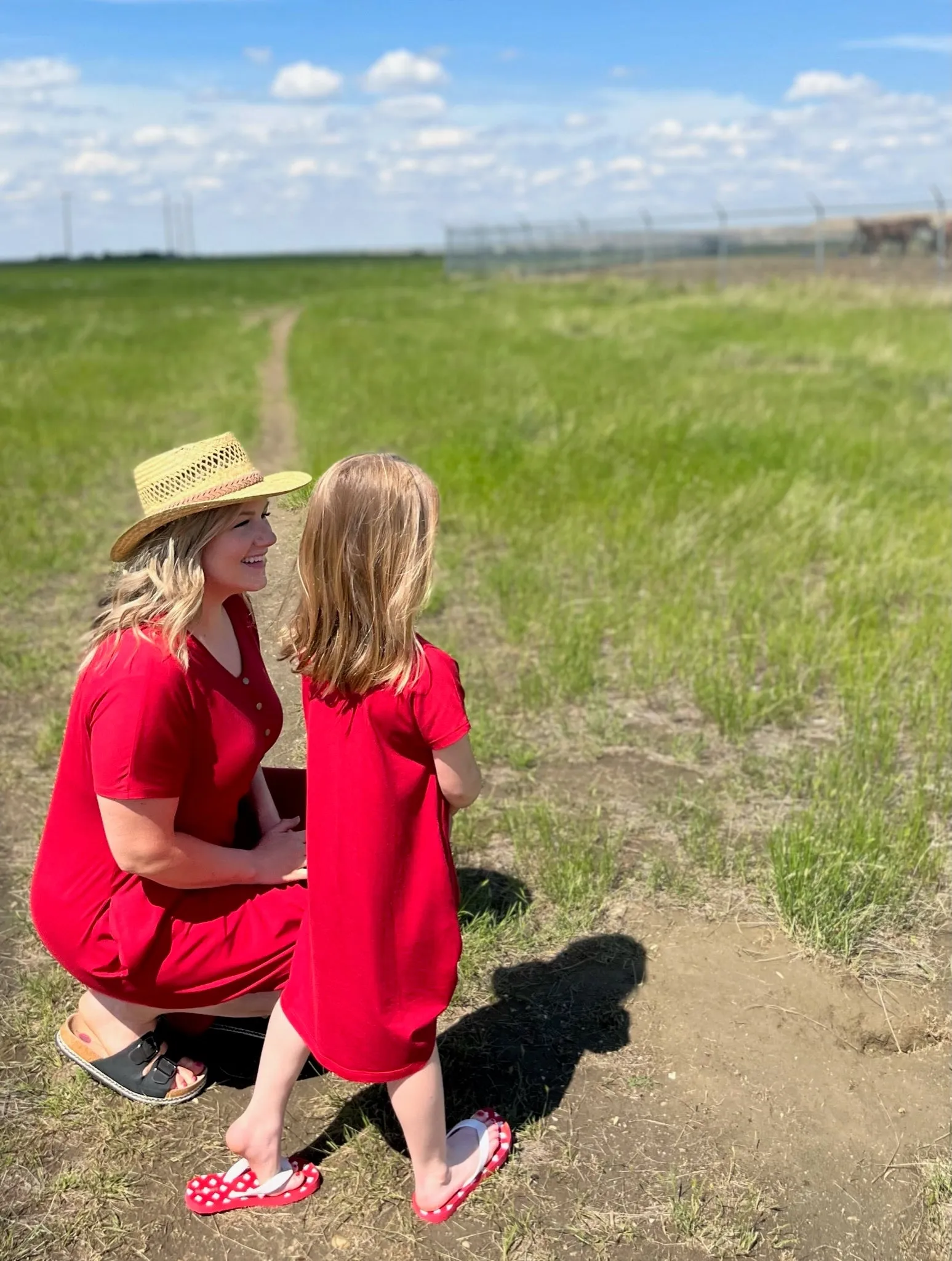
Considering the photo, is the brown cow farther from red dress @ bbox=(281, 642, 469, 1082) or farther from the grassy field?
red dress @ bbox=(281, 642, 469, 1082)

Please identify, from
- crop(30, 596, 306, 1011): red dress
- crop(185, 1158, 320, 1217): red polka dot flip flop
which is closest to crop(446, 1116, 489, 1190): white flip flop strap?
crop(185, 1158, 320, 1217): red polka dot flip flop

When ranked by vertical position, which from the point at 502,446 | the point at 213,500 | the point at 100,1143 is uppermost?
the point at 213,500

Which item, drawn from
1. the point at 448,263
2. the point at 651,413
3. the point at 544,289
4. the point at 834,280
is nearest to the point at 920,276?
the point at 834,280

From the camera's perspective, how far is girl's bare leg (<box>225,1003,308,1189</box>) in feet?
7.80

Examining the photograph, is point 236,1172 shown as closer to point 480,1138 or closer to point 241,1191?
point 241,1191

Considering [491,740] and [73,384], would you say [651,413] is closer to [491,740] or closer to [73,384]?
Result: [491,740]

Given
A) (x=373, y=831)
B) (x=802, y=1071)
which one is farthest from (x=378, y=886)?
(x=802, y=1071)

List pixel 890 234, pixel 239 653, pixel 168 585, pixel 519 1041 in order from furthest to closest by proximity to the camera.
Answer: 1. pixel 890 234
2. pixel 519 1041
3. pixel 239 653
4. pixel 168 585

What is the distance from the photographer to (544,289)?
1323 inches

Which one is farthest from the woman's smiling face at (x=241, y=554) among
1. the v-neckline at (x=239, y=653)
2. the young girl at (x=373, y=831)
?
the young girl at (x=373, y=831)

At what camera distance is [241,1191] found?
2.42 metres

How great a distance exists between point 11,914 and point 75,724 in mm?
1312

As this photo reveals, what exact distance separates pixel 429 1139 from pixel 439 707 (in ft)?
2.87

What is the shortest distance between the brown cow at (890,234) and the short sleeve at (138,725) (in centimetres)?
3559
